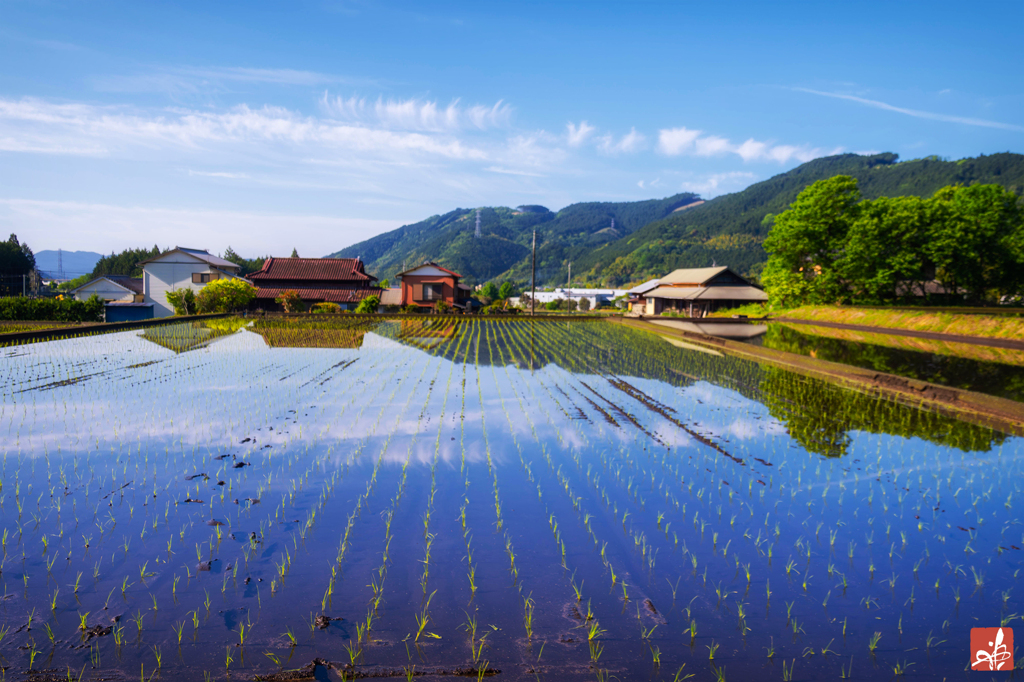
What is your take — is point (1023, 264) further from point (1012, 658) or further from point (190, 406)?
point (190, 406)

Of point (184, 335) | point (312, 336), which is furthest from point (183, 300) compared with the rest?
point (312, 336)

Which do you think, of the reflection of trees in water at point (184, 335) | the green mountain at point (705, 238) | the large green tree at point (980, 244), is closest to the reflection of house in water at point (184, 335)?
the reflection of trees in water at point (184, 335)

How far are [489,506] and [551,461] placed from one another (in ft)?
5.40

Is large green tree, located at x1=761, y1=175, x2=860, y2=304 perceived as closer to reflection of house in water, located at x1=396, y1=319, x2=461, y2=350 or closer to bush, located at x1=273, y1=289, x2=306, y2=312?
reflection of house in water, located at x1=396, y1=319, x2=461, y2=350

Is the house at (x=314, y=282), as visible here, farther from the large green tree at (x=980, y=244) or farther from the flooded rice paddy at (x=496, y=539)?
the large green tree at (x=980, y=244)

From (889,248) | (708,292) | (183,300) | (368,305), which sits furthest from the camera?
(708,292)

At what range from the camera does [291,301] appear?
139ft

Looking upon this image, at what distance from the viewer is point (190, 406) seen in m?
9.43

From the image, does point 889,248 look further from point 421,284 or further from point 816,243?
point 421,284

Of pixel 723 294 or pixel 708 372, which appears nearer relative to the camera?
pixel 708 372

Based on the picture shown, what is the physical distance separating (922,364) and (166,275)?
56.7 m

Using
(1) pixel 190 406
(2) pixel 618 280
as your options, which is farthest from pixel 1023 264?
(2) pixel 618 280

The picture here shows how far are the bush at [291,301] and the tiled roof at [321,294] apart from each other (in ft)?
3.48

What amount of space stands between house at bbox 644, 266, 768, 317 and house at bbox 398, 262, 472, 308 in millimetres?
19961
